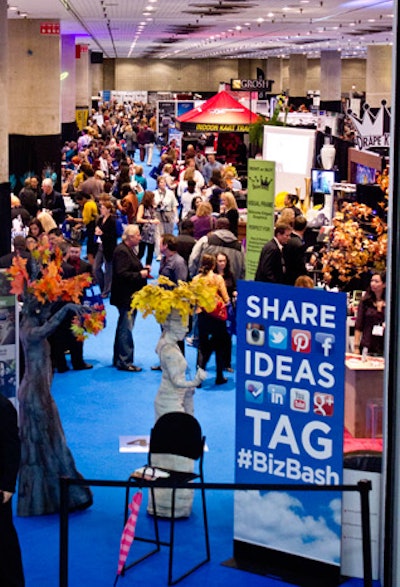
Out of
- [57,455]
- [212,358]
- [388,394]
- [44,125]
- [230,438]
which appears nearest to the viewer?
[388,394]

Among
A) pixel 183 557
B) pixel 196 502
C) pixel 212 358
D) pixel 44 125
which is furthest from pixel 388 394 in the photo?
pixel 44 125

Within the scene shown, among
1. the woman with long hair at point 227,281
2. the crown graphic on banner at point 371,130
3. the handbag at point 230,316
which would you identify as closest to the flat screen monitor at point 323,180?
the crown graphic on banner at point 371,130

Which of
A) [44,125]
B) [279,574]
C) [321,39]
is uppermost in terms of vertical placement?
[321,39]

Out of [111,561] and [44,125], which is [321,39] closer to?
[44,125]

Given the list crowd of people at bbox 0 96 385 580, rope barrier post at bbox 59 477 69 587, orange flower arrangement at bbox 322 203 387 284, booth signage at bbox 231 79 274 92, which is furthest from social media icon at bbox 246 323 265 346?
booth signage at bbox 231 79 274 92

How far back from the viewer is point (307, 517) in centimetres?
685

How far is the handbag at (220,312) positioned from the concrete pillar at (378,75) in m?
29.7

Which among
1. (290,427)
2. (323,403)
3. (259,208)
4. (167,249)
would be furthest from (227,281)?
(323,403)

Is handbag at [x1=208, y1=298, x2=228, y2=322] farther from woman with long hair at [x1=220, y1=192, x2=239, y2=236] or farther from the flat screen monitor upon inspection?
the flat screen monitor

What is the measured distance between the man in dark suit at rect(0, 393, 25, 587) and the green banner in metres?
4.64

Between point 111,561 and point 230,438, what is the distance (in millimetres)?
2777

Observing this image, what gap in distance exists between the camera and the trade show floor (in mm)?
6973

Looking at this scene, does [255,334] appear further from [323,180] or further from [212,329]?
[323,180]

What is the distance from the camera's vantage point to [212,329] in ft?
Result: 37.4
